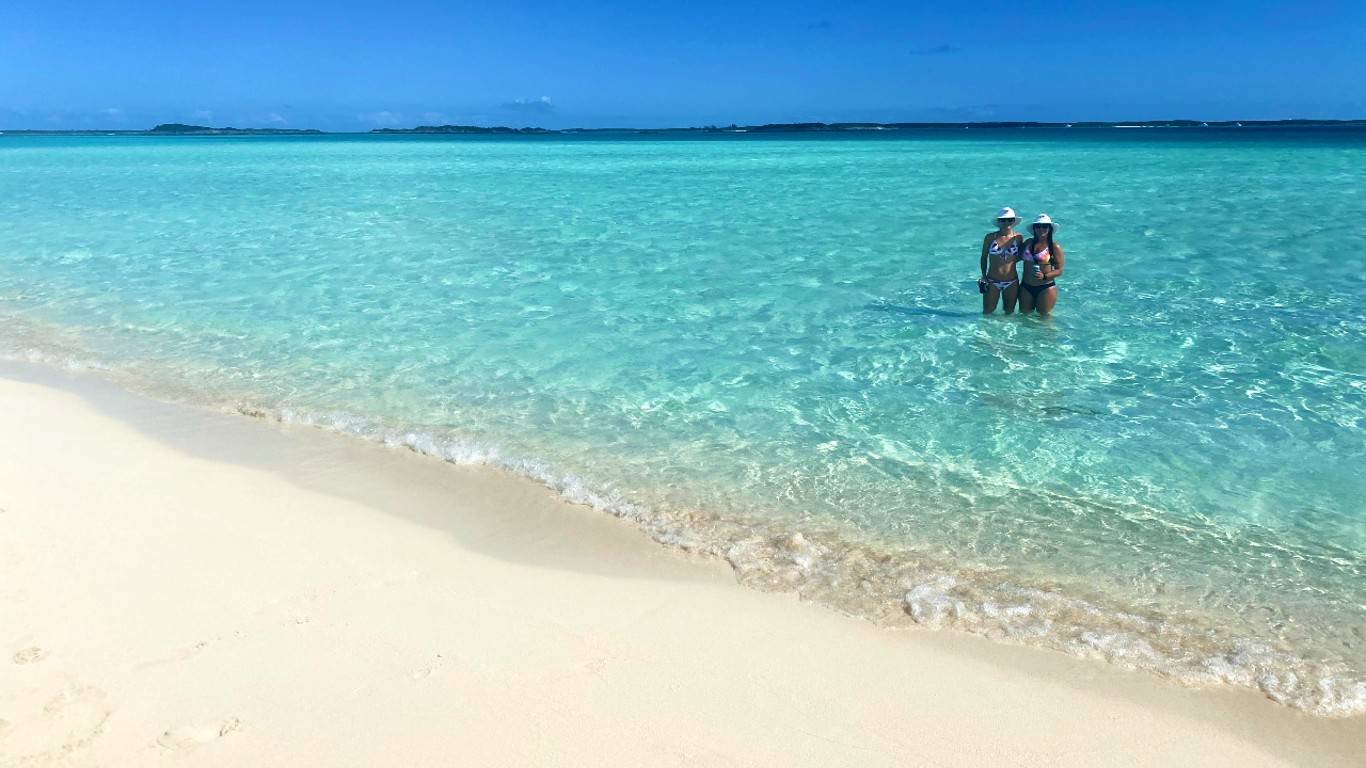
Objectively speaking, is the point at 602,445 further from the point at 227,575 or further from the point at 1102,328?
the point at 1102,328

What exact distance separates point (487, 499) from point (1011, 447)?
4015 millimetres

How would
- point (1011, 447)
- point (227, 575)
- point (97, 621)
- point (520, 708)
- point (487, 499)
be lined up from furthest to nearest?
1. point (1011, 447)
2. point (487, 499)
3. point (227, 575)
4. point (97, 621)
5. point (520, 708)

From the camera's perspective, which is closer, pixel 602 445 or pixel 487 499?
pixel 487 499

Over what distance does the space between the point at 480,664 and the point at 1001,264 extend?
862 centimetres

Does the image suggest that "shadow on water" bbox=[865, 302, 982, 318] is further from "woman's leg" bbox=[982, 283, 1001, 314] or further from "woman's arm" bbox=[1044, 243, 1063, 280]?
"woman's arm" bbox=[1044, 243, 1063, 280]

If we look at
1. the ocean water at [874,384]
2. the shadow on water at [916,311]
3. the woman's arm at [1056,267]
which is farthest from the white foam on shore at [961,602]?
the woman's arm at [1056,267]

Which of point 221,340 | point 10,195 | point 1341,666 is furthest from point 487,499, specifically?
point 10,195

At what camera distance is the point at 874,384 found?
8.34 m

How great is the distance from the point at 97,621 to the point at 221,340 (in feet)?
21.8

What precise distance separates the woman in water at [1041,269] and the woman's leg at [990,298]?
0.32 m

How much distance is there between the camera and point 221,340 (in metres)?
10.2

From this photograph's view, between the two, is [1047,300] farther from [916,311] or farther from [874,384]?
Result: [874,384]

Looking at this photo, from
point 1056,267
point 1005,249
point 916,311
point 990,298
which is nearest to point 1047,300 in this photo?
point 1056,267

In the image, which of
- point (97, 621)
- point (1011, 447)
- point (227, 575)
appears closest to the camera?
point (97, 621)
